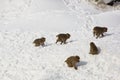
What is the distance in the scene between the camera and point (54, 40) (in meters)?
21.5

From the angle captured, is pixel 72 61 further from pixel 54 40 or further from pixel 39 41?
pixel 54 40

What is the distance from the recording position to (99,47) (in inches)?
772

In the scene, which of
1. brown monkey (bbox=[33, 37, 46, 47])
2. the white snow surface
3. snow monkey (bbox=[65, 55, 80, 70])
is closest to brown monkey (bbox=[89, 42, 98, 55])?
the white snow surface

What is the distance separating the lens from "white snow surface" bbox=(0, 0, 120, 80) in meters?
18.2

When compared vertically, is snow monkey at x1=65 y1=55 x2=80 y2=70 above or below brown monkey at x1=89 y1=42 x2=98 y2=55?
below

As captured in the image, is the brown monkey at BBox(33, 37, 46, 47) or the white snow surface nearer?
the white snow surface

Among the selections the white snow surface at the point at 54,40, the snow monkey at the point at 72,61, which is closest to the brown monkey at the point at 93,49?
the white snow surface at the point at 54,40

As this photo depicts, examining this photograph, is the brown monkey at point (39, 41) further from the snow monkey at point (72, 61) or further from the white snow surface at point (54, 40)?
the snow monkey at point (72, 61)

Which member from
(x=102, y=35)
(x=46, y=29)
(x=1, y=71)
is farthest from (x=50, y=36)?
(x=1, y=71)

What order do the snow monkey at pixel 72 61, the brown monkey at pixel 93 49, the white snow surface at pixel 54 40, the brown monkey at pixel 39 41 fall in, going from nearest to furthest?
the white snow surface at pixel 54 40
the snow monkey at pixel 72 61
the brown monkey at pixel 93 49
the brown monkey at pixel 39 41

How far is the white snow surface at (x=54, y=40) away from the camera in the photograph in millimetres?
18195

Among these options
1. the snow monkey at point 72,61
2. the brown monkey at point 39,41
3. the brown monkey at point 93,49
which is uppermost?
the brown monkey at point 39,41

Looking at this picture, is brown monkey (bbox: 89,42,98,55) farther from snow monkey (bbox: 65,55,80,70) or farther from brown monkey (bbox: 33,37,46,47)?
brown monkey (bbox: 33,37,46,47)

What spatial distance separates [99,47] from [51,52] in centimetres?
271
